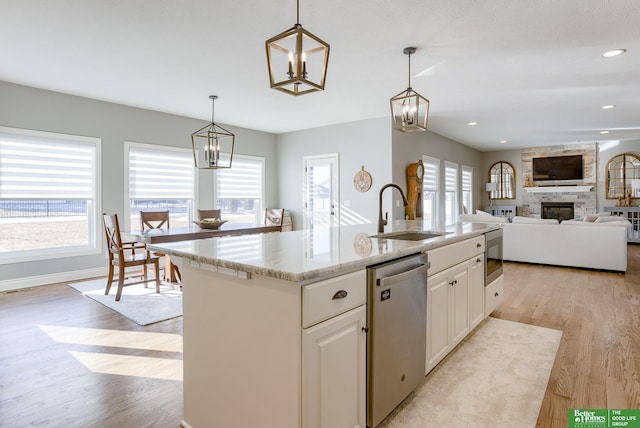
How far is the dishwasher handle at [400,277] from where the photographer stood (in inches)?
64.3

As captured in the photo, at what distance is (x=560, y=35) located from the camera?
306cm

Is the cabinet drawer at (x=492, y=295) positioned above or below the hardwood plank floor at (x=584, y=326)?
above

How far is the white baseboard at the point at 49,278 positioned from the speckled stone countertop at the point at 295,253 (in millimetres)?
3990

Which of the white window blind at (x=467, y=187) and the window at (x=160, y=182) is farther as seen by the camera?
the white window blind at (x=467, y=187)

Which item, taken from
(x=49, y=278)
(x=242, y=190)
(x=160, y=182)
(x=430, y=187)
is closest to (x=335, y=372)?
(x=49, y=278)

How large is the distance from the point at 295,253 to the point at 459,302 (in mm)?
1509

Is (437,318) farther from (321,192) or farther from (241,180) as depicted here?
(241,180)

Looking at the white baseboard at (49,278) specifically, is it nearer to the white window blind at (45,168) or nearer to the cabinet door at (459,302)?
the white window blind at (45,168)

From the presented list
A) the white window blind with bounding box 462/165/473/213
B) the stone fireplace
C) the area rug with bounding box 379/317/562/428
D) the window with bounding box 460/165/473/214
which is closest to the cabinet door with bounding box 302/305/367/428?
the area rug with bounding box 379/317/562/428

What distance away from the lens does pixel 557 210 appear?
32.5ft

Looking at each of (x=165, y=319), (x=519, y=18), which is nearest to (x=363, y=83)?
(x=519, y=18)

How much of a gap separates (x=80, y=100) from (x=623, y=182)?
12014mm

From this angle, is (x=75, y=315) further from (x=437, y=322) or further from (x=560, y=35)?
(x=560, y=35)

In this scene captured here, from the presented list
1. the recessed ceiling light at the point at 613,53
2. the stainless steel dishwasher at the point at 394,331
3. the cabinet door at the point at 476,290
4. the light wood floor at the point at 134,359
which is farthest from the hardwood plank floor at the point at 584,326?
the recessed ceiling light at the point at 613,53
